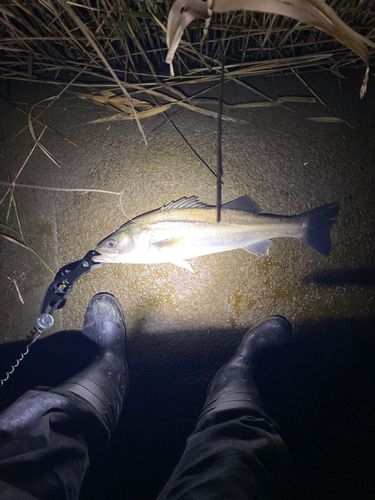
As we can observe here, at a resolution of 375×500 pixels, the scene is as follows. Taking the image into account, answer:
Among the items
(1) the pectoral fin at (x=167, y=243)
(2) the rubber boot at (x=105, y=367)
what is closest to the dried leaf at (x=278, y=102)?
(1) the pectoral fin at (x=167, y=243)

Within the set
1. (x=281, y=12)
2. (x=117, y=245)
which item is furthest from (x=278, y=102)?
(x=117, y=245)

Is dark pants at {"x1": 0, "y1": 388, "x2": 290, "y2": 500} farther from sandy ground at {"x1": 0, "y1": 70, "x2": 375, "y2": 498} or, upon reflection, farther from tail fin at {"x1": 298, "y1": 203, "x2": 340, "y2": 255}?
tail fin at {"x1": 298, "y1": 203, "x2": 340, "y2": 255}

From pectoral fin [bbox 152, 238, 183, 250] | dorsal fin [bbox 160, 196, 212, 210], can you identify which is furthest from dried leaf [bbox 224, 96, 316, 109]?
pectoral fin [bbox 152, 238, 183, 250]

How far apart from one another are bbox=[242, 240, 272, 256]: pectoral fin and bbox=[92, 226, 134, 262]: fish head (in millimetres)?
1223

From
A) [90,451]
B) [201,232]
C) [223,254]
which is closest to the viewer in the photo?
[90,451]

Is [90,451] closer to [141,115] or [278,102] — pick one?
[141,115]

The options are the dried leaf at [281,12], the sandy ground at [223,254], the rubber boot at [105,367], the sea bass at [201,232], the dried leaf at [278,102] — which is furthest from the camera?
the dried leaf at [278,102]

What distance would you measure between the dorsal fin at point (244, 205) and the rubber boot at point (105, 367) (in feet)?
5.45

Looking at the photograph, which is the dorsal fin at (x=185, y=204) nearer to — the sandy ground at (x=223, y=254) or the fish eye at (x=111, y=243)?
the sandy ground at (x=223, y=254)

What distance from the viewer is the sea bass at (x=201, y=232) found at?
2.45 m

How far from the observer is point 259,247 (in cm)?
254

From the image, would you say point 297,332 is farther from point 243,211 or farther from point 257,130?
point 257,130

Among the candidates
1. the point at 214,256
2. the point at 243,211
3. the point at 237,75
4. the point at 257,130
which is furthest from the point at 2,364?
the point at 237,75

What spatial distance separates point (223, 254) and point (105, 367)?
1.71 m
